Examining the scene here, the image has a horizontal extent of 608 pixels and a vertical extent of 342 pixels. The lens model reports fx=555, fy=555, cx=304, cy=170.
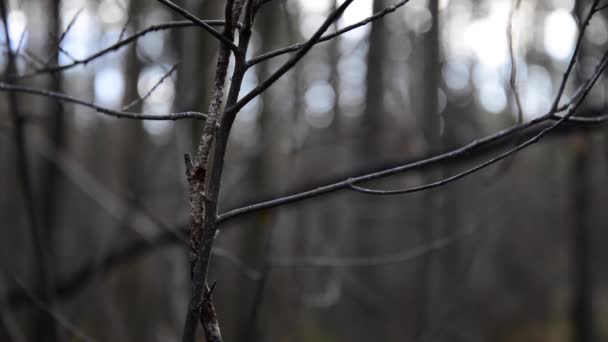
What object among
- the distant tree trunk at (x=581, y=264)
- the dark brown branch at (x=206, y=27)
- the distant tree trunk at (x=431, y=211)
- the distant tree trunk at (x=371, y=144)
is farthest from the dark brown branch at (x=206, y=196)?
the distant tree trunk at (x=581, y=264)

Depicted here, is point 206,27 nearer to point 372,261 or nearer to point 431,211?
point 372,261

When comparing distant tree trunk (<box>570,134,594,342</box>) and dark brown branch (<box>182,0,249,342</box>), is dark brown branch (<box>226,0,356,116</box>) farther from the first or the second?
distant tree trunk (<box>570,134,594,342</box>)

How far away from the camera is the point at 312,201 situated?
7.53 metres

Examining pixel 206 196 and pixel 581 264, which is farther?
pixel 581 264

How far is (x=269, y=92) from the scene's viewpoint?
7.32 metres

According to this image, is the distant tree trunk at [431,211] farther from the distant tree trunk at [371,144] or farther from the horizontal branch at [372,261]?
the horizontal branch at [372,261]

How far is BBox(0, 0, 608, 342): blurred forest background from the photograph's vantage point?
3.33 m

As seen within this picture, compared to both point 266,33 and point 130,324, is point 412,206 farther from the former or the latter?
point 266,33

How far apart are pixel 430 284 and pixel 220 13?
139 inches

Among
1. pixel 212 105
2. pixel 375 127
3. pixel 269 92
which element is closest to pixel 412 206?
pixel 269 92

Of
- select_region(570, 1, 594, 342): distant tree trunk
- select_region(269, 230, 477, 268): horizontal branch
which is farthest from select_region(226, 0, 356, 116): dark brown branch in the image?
select_region(570, 1, 594, 342): distant tree trunk

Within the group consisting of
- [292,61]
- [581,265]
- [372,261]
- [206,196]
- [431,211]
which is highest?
[292,61]

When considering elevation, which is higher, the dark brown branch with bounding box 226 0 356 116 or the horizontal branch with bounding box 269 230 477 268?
the dark brown branch with bounding box 226 0 356 116

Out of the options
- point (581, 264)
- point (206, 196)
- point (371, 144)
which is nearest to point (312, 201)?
point (371, 144)
